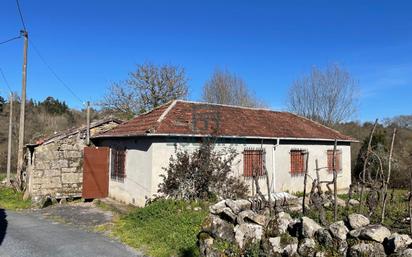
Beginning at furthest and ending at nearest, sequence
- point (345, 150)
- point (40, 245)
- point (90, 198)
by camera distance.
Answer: point (345, 150)
point (90, 198)
point (40, 245)

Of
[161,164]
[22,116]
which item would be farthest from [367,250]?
[22,116]

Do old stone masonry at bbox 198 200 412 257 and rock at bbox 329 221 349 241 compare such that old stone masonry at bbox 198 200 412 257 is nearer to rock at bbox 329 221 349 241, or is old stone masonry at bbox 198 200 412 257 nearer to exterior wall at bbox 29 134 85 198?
rock at bbox 329 221 349 241

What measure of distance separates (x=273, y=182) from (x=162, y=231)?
7.95 metres

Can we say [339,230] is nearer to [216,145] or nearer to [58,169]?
[216,145]

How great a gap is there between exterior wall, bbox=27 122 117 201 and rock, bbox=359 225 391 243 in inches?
505

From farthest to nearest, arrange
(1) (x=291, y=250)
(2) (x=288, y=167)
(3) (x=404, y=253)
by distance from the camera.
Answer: (2) (x=288, y=167) < (1) (x=291, y=250) < (3) (x=404, y=253)

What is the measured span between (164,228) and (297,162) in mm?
9437

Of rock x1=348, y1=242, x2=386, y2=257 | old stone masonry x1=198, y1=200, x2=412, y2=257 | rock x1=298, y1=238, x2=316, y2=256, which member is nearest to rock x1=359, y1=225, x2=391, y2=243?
old stone masonry x1=198, y1=200, x2=412, y2=257

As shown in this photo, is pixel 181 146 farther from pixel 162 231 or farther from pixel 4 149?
pixel 4 149

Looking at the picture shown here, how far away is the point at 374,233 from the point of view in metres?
5.74

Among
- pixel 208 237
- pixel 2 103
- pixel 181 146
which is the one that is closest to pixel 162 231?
pixel 208 237

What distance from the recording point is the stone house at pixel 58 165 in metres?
15.2

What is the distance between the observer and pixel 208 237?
764cm

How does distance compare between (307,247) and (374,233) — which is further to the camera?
(307,247)
